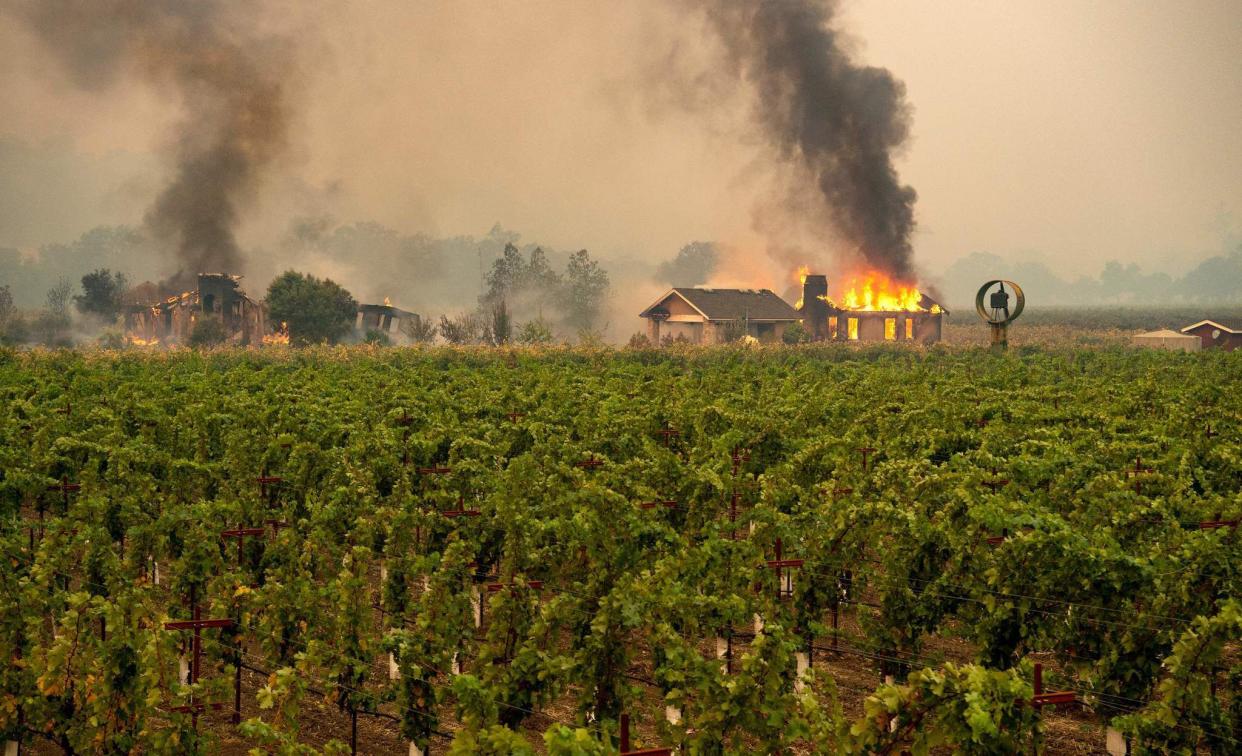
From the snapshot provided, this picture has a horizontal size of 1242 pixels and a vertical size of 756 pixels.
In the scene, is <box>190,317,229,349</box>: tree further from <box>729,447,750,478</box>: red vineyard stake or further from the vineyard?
<box>729,447,750,478</box>: red vineyard stake

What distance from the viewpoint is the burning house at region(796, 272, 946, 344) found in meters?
86.1

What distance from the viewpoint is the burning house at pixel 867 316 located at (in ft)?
282

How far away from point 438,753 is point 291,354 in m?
45.0

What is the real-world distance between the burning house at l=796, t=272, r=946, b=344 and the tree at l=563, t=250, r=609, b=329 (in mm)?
50004

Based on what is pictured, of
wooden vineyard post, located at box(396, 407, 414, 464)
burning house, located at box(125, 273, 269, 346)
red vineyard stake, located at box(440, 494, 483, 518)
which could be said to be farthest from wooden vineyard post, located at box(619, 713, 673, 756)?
burning house, located at box(125, 273, 269, 346)

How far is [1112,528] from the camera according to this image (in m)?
14.3

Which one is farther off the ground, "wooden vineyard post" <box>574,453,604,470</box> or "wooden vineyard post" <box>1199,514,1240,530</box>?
"wooden vineyard post" <box>574,453,604,470</box>

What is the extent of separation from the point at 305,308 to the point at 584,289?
205 feet

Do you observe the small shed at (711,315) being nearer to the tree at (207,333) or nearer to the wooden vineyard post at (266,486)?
the tree at (207,333)

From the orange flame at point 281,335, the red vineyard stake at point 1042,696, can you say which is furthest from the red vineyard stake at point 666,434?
the orange flame at point 281,335

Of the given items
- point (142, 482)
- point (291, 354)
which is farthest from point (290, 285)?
point (142, 482)

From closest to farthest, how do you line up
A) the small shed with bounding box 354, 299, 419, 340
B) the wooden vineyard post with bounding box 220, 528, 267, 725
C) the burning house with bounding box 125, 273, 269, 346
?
the wooden vineyard post with bounding box 220, 528, 267, 725, the burning house with bounding box 125, 273, 269, 346, the small shed with bounding box 354, 299, 419, 340

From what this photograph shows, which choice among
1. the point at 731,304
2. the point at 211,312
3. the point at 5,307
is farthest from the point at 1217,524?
the point at 5,307

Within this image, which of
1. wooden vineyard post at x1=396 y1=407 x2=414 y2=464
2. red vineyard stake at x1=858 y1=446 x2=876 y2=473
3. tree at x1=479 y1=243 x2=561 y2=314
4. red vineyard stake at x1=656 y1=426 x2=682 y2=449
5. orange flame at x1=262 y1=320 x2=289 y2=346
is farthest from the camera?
tree at x1=479 y1=243 x2=561 y2=314
